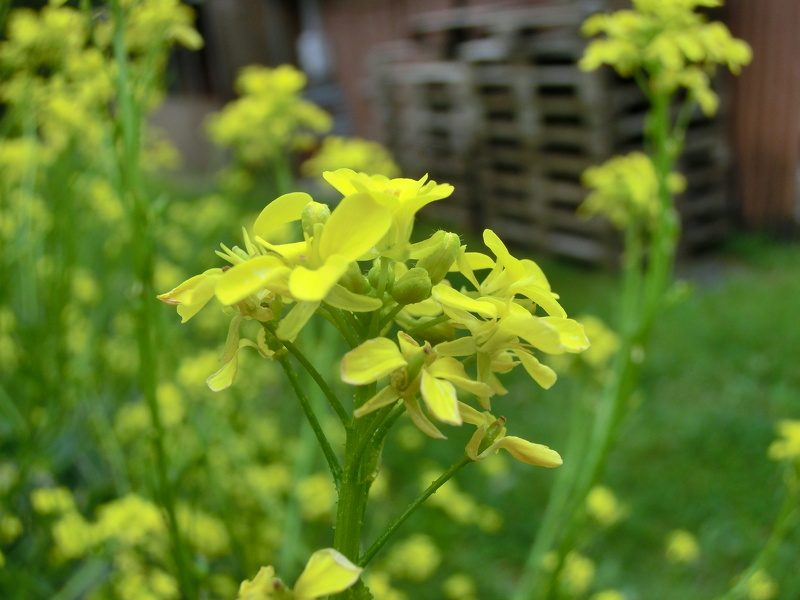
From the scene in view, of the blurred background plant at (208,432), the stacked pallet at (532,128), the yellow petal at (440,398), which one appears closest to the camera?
the yellow petal at (440,398)

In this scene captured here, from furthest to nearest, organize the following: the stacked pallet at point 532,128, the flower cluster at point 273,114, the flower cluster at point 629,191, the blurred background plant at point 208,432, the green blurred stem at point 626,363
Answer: the stacked pallet at point 532,128, the flower cluster at point 273,114, the flower cluster at point 629,191, the blurred background plant at point 208,432, the green blurred stem at point 626,363

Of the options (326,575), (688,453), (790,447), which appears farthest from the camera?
(688,453)

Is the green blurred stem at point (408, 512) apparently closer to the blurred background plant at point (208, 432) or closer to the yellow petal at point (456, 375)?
the yellow petal at point (456, 375)

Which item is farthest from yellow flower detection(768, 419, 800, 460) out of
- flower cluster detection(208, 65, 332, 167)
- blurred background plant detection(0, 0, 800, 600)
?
flower cluster detection(208, 65, 332, 167)

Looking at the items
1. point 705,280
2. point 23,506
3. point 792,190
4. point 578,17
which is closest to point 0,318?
point 23,506

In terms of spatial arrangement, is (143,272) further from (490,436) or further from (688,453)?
(688,453)

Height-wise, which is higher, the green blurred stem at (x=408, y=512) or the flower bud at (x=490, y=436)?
the flower bud at (x=490, y=436)

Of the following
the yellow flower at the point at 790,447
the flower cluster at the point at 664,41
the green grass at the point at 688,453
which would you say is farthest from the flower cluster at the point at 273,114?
the yellow flower at the point at 790,447

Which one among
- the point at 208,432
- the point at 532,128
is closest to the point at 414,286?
the point at 208,432
